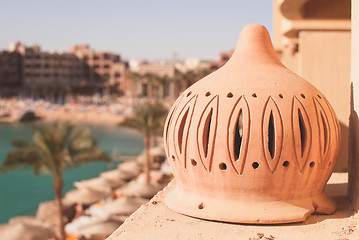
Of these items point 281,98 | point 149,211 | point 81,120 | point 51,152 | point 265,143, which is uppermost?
point 281,98

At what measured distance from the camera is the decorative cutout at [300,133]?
5406 mm

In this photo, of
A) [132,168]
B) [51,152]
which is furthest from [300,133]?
[132,168]

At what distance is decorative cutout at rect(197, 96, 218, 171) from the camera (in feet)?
18.1

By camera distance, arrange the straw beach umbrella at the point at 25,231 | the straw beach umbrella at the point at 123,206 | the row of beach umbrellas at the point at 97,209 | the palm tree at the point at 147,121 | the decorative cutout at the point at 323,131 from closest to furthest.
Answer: the decorative cutout at the point at 323,131 → the straw beach umbrella at the point at 25,231 → the row of beach umbrellas at the point at 97,209 → the straw beach umbrella at the point at 123,206 → the palm tree at the point at 147,121

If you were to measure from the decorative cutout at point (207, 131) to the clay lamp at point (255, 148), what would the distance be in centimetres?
1

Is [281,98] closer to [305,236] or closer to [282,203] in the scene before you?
[282,203]

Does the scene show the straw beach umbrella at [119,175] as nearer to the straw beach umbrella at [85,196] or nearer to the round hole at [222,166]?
the straw beach umbrella at [85,196]

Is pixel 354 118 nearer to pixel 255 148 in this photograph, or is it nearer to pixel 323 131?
pixel 323 131

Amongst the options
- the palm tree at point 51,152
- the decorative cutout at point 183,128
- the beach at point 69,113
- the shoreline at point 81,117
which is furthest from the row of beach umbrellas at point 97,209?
the beach at point 69,113

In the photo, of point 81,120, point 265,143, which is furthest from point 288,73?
point 81,120

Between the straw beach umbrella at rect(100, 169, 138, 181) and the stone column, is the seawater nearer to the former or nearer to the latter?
the straw beach umbrella at rect(100, 169, 138, 181)

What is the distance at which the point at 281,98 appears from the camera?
5.57m

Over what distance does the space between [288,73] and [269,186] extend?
68.3 inches

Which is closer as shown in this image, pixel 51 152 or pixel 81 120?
pixel 51 152
